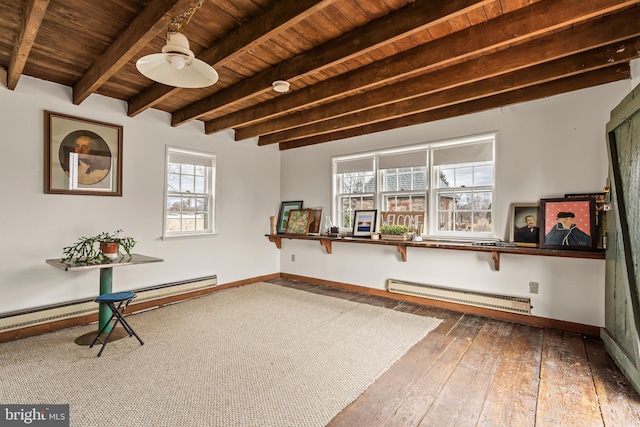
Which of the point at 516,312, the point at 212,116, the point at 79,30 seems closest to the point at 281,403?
the point at 516,312

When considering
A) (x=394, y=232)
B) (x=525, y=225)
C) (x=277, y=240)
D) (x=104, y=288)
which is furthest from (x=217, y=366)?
(x=525, y=225)

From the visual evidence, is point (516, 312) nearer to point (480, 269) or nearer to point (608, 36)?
point (480, 269)

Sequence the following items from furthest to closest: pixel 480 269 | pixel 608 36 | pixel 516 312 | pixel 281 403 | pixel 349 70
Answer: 1. pixel 480 269
2. pixel 516 312
3. pixel 349 70
4. pixel 608 36
5. pixel 281 403

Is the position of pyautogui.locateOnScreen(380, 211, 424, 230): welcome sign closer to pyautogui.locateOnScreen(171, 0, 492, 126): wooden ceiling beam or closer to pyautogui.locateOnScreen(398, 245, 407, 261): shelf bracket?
pyautogui.locateOnScreen(398, 245, 407, 261): shelf bracket

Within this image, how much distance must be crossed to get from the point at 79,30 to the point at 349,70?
2271 millimetres

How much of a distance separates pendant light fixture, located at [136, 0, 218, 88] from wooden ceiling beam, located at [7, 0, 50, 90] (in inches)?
31.6

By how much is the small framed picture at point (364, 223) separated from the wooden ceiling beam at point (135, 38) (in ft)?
11.4

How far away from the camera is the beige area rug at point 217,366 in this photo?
1.99 meters

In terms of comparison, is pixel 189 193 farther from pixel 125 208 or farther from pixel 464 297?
pixel 464 297

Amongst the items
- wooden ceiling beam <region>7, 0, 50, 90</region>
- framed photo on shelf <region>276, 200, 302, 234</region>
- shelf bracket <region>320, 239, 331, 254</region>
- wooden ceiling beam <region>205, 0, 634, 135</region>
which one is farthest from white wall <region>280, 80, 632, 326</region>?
wooden ceiling beam <region>7, 0, 50, 90</region>

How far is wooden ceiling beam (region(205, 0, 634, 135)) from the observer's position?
1995 mm

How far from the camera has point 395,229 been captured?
169 inches

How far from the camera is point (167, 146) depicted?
4.35m

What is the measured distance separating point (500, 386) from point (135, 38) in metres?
3.63
